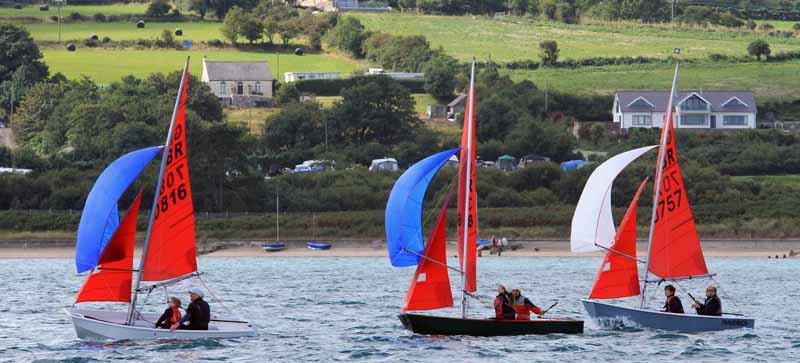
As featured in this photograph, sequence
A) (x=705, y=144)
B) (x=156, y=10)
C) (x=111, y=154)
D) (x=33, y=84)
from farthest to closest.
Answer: (x=156, y=10), (x=33, y=84), (x=705, y=144), (x=111, y=154)

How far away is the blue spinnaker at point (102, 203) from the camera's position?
37.0 metres

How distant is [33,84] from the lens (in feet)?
422

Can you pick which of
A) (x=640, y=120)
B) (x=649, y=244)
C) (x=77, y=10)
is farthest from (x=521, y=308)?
(x=77, y=10)

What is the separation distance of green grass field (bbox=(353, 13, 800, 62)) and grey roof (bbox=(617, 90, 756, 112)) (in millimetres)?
29325

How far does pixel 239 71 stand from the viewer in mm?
134250

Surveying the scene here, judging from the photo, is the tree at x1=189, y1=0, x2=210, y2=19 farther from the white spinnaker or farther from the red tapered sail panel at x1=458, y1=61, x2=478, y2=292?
the red tapered sail panel at x1=458, y1=61, x2=478, y2=292

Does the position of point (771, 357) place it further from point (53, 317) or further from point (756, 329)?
point (53, 317)

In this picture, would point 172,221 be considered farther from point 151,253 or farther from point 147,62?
point 147,62

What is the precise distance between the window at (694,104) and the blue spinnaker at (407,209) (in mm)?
87902

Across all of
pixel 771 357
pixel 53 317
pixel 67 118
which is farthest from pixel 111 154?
pixel 771 357

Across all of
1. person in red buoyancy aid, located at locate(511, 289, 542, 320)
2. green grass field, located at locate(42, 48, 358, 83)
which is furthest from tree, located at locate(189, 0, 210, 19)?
person in red buoyancy aid, located at locate(511, 289, 542, 320)

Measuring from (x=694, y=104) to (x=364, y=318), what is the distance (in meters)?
78.9

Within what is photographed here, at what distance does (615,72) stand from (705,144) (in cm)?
3580

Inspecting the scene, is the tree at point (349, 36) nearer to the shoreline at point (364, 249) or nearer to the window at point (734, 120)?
the window at point (734, 120)
